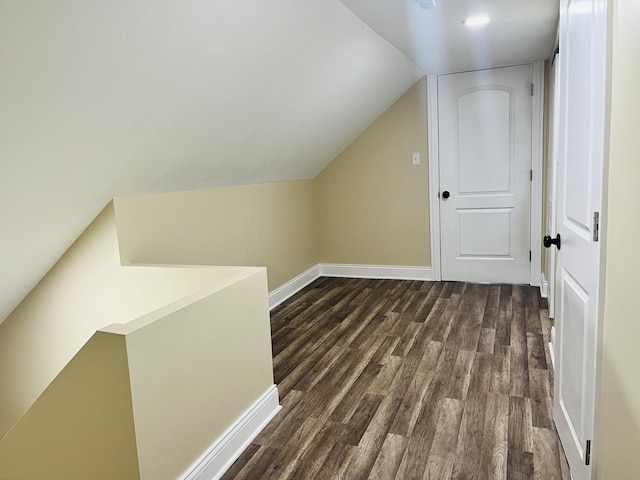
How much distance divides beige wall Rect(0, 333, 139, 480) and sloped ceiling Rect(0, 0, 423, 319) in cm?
77

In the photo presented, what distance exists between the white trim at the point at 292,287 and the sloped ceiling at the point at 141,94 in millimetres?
1206

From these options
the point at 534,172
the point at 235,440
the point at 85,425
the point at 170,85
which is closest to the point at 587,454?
the point at 235,440

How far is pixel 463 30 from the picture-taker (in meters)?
3.17

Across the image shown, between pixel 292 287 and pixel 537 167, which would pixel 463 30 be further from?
pixel 292 287

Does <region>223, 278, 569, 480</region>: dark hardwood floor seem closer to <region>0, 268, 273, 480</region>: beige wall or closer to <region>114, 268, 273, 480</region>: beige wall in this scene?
<region>114, 268, 273, 480</region>: beige wall

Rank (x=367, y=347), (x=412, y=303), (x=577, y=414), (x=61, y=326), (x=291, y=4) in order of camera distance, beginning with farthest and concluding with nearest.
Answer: (x=412, y=303) < (x=367, y=347) < (x=61, y=326) < (x=291, y=4) < (x=577, y=414)

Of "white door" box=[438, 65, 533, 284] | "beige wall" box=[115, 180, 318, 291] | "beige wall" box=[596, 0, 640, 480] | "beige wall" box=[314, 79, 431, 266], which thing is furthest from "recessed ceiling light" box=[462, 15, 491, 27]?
"beige wall" box=[115, 180, 318, 291]

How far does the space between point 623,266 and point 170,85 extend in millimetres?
1777

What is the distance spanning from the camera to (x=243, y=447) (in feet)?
6.98

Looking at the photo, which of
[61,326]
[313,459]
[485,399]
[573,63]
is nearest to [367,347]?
[485,399]

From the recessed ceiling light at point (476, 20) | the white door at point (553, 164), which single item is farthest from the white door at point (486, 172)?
the recessed ceiling light at point (476, 20)

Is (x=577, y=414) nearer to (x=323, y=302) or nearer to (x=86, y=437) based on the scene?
(x=86, y=437)

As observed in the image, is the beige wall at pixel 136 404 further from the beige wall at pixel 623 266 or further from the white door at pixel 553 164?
the white door at pixel 553 164

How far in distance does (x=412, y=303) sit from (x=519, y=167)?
5.15 ft
